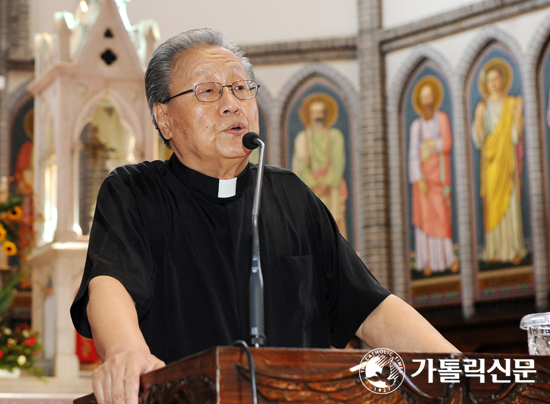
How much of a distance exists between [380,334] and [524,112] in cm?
881

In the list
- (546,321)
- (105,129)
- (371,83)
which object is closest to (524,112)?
(371,83)

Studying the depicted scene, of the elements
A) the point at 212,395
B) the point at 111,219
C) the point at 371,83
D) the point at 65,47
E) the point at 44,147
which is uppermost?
the point at 371,83

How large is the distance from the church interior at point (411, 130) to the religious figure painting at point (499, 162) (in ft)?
0.06

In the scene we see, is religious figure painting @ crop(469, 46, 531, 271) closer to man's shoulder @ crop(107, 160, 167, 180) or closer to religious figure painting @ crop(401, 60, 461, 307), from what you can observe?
religious figure painting @ crop(401, 60, 461, 307)

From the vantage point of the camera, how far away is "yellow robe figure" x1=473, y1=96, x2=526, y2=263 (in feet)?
33.4

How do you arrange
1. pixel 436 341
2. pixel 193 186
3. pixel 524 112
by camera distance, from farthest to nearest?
pixel 524 112 → pixel 193 186 → pixel 436 341

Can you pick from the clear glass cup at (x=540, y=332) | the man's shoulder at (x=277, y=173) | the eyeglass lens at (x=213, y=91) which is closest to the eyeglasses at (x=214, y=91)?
the eyeglass lens at (x=213, y=91)

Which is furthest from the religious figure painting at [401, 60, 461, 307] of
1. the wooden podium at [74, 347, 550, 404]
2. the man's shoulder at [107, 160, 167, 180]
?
the wooden podium at [74, 347, 550, 404]

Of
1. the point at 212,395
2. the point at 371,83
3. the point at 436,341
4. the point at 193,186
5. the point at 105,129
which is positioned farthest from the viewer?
the point at 371,83

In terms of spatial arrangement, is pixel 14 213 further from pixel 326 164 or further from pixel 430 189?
pixel 326 164

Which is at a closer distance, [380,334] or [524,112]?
[380,334]

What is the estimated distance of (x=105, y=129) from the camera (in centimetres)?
627

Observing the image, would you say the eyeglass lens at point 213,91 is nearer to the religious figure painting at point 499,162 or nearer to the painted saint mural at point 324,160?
the religious figure painting at point 499,162

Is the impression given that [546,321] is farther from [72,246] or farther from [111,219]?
[72,246]
